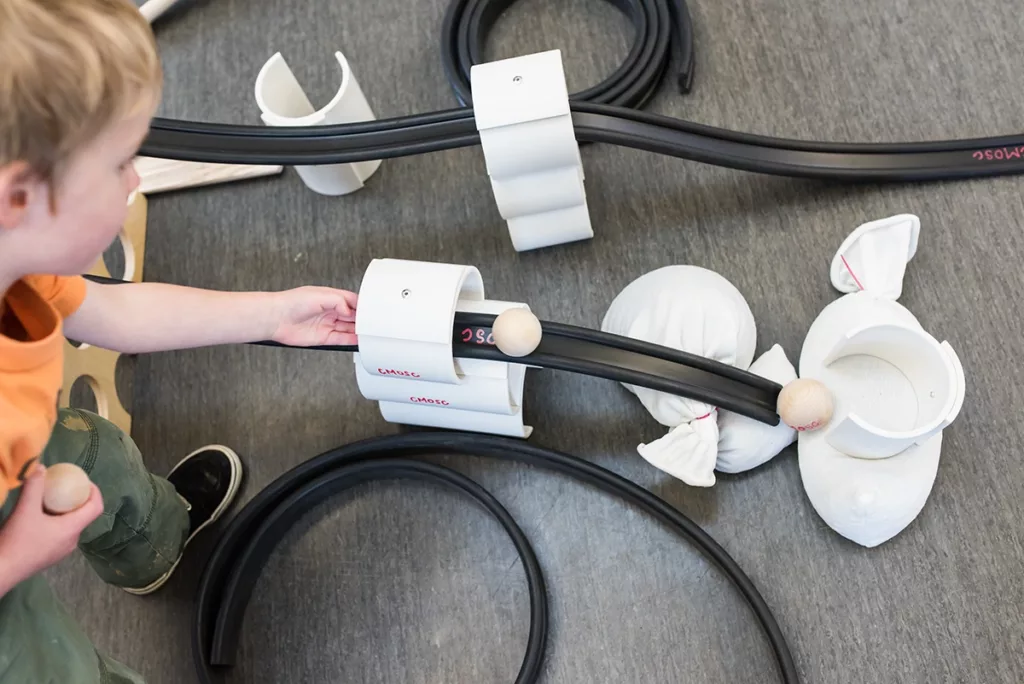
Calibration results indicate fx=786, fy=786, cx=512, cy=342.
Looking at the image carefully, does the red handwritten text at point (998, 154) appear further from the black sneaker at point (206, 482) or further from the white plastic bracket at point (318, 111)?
the black sneaker at point (206, 482)

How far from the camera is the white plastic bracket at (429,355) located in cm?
101

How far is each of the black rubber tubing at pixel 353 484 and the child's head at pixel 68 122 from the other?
0.58m

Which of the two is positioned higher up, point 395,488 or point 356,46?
point 356,46

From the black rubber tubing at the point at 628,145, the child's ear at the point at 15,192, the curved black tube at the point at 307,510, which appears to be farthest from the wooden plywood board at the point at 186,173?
the child's ear at the point at 15,192

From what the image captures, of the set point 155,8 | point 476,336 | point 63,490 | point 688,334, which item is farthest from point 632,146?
point 155,8

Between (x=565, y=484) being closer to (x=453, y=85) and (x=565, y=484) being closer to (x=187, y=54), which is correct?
(x=453, y=85)

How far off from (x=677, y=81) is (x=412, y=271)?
71 centimetres

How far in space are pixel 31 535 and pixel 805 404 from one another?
0.90m

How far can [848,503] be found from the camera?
1.07m

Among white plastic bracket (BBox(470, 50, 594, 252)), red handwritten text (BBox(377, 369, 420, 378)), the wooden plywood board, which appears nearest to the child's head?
red handwritten text (BBox(377, 369, 420, 378))

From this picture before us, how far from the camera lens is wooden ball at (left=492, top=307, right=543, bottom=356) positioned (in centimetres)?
100

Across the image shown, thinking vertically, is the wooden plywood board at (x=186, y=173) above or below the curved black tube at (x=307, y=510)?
above

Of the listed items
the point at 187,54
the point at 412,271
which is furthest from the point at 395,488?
the point at 187,54

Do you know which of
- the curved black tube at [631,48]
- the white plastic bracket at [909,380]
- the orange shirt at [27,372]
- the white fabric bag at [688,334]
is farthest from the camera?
the curved black tube at [631,48]
